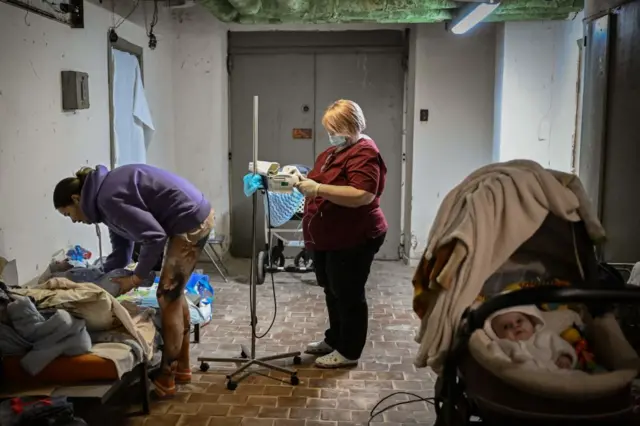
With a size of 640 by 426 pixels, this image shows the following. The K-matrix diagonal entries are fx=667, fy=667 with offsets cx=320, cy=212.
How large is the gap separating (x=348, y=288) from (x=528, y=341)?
58.2 inches

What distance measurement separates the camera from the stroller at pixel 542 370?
1792 millimetres

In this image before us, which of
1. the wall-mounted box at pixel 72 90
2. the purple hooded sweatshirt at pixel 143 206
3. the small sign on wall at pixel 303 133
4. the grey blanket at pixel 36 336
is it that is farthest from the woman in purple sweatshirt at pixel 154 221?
the small sign on wall at pixel 303 133

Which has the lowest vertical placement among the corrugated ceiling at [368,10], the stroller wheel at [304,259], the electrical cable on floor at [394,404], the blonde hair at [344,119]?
the electrical cable on floor at [394,404]

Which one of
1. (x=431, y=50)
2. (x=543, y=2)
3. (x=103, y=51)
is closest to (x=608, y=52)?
(x=543, y=2)

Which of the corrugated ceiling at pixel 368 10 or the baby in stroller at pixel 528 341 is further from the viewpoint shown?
the corrugated ceiling at pixel 368 10

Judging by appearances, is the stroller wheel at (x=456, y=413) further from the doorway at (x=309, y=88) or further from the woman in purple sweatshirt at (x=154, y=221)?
the doorway at (x=309, y=88)

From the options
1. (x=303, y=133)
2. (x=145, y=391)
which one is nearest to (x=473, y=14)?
(x=303, y=133)

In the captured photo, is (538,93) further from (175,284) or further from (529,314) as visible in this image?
(529,314)

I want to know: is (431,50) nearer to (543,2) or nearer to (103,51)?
(543,2)

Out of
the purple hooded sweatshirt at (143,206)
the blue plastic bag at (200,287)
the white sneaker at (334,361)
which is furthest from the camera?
the blue plastic bag at (200,287)

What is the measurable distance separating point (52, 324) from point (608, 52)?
2938 millimetres

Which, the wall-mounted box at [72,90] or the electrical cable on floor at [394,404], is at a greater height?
the wall-mounted box at [72,90]

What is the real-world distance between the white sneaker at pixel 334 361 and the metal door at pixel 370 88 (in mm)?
3077

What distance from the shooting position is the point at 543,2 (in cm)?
489
